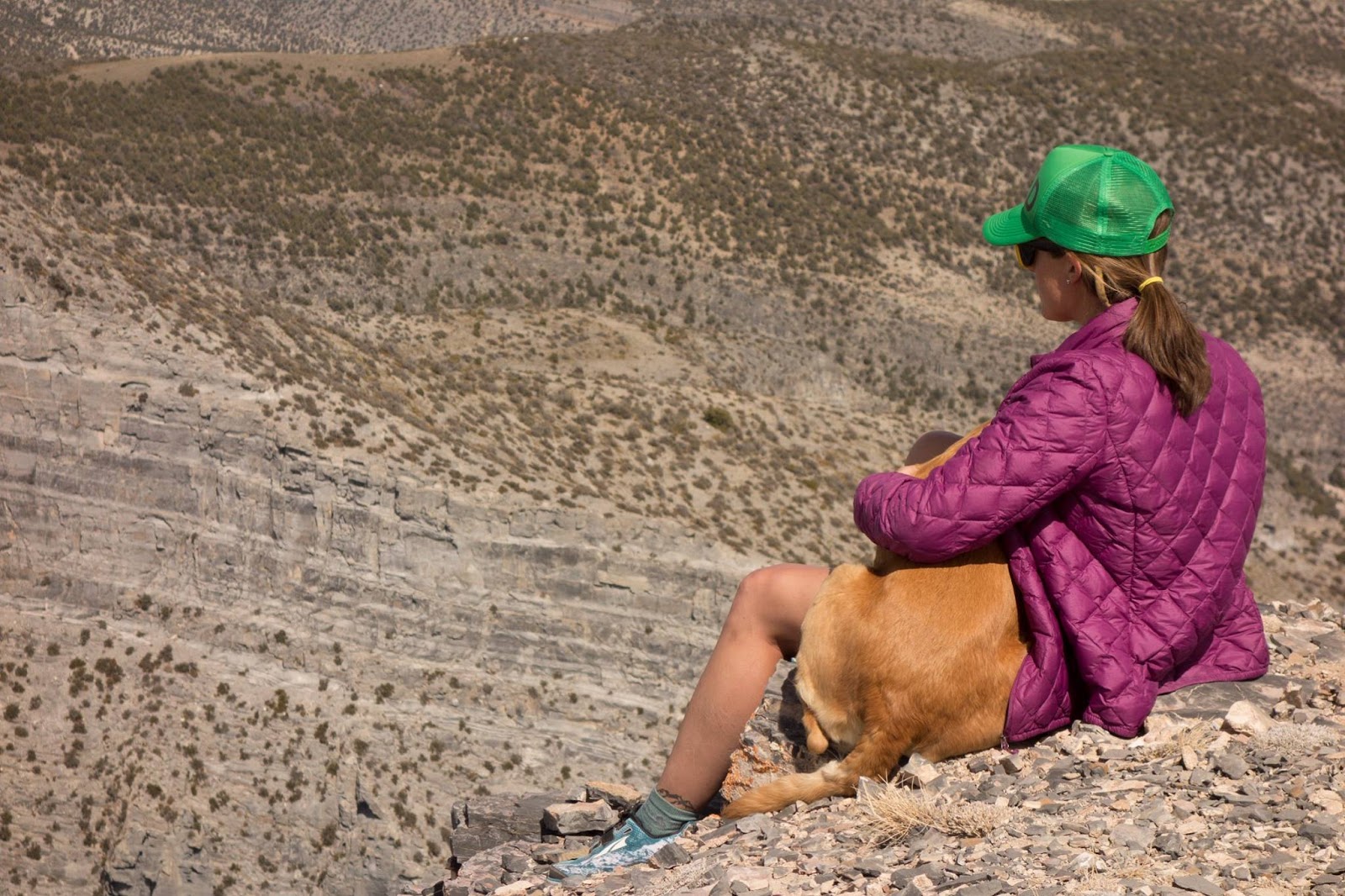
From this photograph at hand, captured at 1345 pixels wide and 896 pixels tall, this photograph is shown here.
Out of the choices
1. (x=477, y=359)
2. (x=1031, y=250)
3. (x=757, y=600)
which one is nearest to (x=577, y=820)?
(x=757, y=600)

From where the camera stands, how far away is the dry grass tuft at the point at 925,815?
18.1 ft

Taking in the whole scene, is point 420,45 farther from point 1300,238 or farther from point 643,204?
point 1300,238

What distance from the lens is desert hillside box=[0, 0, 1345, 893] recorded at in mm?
24453

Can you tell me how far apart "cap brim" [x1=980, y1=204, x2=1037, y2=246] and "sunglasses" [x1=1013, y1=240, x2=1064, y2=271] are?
0.10 feet

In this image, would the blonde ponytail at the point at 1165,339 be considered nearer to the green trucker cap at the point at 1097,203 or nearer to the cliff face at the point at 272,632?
the green trucker cap at the point at 1097,203

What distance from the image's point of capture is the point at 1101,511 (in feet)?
17.4

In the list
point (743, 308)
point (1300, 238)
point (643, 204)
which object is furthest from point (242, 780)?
point (1300, 238)

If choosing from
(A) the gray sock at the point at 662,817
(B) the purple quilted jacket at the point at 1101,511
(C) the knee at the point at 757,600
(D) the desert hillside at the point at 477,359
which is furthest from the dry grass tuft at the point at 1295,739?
(D) the desert hillside at the point at 477,359

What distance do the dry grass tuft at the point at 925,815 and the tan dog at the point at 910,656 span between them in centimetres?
18

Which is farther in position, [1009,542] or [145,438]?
[145,438]

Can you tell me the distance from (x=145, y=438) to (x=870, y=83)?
41927 mm

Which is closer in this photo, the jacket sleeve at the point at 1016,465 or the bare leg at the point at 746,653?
the jacket sleeve at the point at 1016,465

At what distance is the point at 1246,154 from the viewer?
58812 millimetres

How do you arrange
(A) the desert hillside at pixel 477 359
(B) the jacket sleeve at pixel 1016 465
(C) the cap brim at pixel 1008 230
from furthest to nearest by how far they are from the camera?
(A) the desert hillside at pixel 477 359, (C) the cap brim at pixel 1008 230, (B) the jacket sleeve at pixel 1016 465
